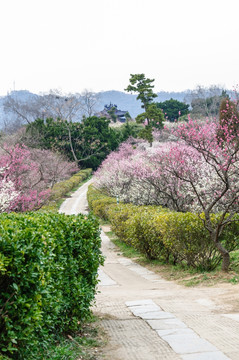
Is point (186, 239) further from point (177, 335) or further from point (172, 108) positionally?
point (172, 108)

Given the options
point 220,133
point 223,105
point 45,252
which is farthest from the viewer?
point 223,105

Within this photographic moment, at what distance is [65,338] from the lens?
4480 mm

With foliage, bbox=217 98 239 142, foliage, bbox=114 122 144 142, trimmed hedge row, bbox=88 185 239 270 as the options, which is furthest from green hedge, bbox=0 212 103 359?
foliage, bbox=114 122 144 142

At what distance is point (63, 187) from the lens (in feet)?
115

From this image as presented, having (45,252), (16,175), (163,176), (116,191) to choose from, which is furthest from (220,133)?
(45,252)

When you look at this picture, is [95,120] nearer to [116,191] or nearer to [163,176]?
[116,191]

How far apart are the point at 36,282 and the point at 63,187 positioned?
3225 cm

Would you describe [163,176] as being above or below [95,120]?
below

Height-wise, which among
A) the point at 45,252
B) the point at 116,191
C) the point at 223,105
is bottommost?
the point at 116,191

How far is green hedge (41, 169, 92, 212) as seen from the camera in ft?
90.3

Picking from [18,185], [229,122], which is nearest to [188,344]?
[229,122]

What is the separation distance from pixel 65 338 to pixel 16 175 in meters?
18.7

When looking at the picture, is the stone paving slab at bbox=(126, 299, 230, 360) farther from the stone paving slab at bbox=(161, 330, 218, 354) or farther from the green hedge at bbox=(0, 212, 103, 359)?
the green hedge at bbox=(0, 212, 103, 359)

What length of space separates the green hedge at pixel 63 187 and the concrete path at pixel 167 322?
54.7 ft
